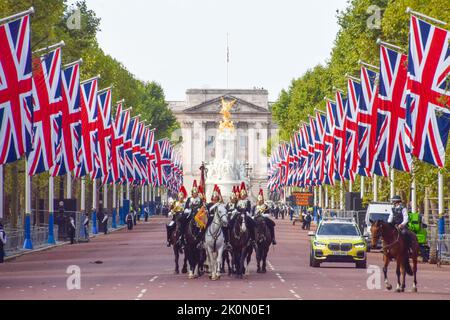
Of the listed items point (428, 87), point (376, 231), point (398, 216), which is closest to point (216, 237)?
point (398, 216)

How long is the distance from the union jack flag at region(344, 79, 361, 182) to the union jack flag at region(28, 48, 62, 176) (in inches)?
568

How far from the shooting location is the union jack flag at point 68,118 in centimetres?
5712

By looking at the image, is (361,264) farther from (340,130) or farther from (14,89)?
(340,130)

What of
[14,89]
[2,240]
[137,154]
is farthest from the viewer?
[137,154]

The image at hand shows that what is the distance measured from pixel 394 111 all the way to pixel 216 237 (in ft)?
41.8

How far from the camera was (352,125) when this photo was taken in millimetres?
63781

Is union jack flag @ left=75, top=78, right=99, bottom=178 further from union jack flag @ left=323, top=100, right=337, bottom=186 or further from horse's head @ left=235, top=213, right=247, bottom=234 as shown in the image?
horse's head @ left=235, top=213, right=247, bottom=234

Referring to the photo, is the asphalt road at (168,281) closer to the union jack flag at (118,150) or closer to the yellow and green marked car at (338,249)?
the yellow and green marked car at (338,249)

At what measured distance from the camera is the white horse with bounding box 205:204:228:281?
39.6 meters

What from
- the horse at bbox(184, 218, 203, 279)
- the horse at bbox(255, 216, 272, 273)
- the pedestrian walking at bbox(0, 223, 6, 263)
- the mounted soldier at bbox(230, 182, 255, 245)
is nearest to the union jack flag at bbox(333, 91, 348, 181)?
the pedestrian walking at bbox(0, 223, 6, 263)

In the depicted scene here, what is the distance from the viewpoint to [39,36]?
238 ft
